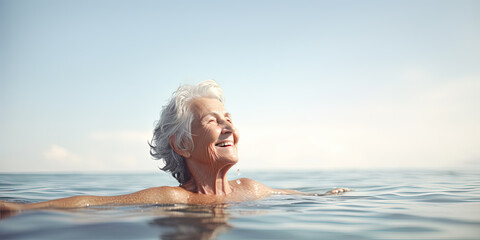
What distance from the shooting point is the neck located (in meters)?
4.70

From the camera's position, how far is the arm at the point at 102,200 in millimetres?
3623

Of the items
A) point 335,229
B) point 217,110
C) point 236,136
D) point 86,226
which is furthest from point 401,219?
point 86,226

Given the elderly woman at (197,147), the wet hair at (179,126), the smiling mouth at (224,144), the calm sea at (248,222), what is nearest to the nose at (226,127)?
the elderly woman at (197,147)

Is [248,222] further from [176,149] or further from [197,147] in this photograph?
[176,149]

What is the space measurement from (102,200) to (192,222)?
1.32 m

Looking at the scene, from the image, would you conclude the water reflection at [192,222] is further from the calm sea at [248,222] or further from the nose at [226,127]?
the nose at [226,127]

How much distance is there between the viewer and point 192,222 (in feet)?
10.4

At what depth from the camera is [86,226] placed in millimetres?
3037

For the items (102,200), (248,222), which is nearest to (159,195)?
(102,200)

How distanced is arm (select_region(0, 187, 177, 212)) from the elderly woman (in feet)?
0.03

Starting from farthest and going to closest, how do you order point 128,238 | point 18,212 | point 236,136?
point 236,136
point 18,212
point 128,238

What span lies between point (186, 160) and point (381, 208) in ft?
7.56

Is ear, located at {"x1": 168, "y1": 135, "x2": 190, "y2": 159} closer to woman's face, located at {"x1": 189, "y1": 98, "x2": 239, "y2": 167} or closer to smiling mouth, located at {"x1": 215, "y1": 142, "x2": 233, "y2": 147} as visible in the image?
woman's face, located at {"x1": 189, "y1": 98, "x2": 239, "y2": 167}

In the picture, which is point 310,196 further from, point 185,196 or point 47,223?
point 47,223
